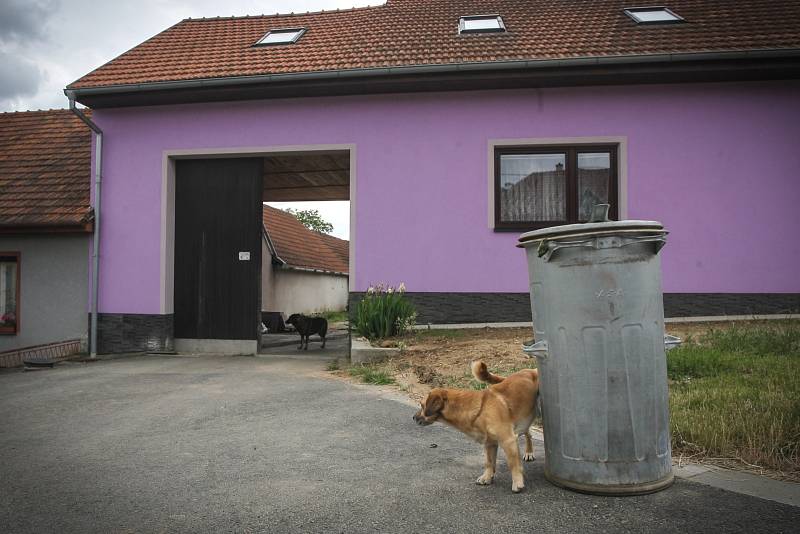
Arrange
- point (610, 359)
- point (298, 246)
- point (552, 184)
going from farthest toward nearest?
point (298, 246), point (552, 184), point (610, 359)

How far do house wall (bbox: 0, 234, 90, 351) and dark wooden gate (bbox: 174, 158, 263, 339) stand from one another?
1825 mm

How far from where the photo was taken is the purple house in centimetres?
854

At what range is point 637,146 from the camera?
871 cm

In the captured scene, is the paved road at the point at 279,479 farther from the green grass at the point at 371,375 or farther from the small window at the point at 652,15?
the small window at the point at 652,15

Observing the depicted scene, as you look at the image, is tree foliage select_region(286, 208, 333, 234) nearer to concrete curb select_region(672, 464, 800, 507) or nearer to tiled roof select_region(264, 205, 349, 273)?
tiled roof select_region(264, 205, 349, 273)

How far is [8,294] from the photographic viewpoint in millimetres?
10680

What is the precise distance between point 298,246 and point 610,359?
22.0m

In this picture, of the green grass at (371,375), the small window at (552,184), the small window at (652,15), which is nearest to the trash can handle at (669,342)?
the green grass at (371,375)

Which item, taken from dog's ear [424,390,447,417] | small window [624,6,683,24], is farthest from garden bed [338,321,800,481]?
small window [624,6,683,24]

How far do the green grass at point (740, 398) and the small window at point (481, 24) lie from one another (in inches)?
269

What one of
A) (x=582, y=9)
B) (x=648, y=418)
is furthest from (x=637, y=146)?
(x=648, y=418)

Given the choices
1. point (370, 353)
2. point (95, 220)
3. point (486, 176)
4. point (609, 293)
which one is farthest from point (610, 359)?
point (95, 220)

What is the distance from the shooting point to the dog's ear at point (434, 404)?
3012 mm

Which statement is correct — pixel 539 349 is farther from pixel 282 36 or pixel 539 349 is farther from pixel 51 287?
pixel 282 36
